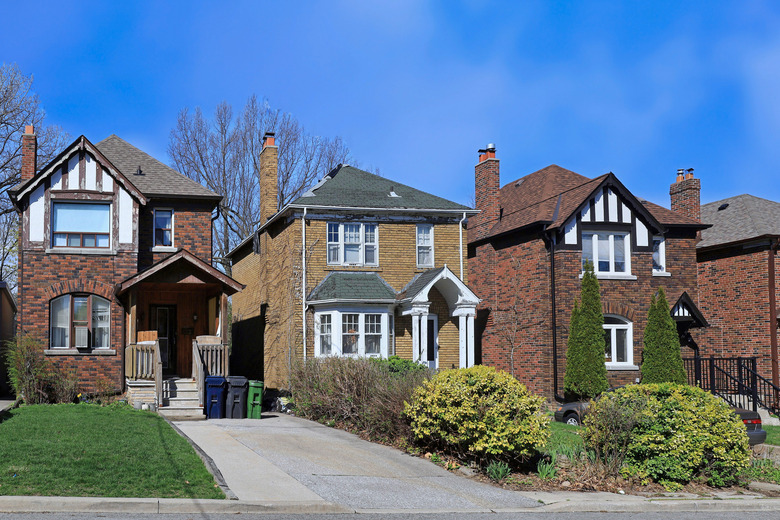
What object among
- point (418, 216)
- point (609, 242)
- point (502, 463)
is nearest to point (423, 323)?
point (418, 216)

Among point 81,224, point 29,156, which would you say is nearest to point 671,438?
point 81,224

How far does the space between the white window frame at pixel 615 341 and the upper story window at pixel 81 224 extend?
52.4ft

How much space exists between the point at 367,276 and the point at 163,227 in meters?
6.79

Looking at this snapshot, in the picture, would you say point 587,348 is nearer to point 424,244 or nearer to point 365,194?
point 424,244

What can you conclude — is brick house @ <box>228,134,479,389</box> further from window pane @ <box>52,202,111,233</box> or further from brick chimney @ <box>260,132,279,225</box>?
window pane @ <box>52,202,111,233</box>

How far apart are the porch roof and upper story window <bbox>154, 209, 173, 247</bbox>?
2.17 meters

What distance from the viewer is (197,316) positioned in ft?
79.8

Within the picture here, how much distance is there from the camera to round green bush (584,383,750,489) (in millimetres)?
12125

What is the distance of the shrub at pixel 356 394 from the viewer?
593 inches

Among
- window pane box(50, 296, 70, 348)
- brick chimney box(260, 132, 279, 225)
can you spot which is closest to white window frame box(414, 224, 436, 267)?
brick chimney box(260, 132, 279, 225)

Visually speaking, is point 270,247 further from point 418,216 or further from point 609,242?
point 609,242

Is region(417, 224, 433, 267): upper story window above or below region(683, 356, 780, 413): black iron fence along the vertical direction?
above

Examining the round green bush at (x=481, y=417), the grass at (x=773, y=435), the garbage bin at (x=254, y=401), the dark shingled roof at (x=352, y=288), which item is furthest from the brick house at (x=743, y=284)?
the garbage bin at (x=254, y=401)

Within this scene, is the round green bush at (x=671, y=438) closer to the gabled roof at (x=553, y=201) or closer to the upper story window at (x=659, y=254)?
the gabled roof at (x=553, y=201)
